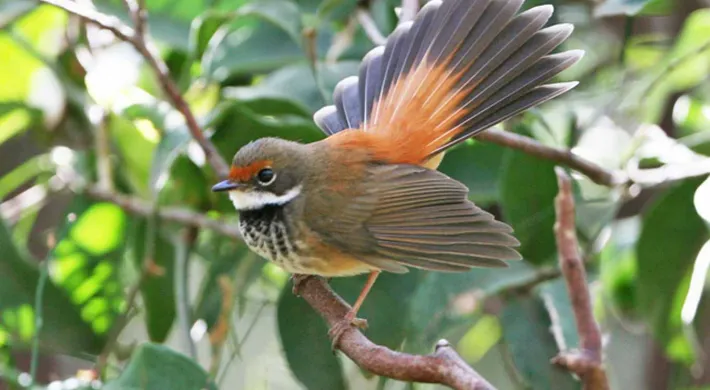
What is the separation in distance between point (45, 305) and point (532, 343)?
50.5 inches

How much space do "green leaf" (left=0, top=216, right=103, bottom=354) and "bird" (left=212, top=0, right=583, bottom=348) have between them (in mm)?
634

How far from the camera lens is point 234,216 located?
10.3ft

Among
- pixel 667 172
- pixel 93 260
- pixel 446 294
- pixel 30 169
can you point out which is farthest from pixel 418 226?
pixel 30 169

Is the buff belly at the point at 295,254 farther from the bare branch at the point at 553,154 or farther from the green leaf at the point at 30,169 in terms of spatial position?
the green leaf at the point at 30,169

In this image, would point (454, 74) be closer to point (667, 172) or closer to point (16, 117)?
point (667, 172)

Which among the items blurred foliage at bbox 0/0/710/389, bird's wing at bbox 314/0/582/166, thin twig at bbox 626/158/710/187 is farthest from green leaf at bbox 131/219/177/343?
thin twig at bbox 626/158/710/187

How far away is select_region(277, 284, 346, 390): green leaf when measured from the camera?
8.63 ft

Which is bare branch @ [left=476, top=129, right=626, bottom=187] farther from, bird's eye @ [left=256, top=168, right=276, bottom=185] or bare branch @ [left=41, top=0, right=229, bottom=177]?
bare branch @ [left=41, top=0, right=229, bottom=177]

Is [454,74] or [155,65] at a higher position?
[155,65]

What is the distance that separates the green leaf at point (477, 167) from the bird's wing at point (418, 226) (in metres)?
0.34

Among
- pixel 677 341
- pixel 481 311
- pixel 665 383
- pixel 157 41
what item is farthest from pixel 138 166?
pixel 665 383

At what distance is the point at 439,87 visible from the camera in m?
2.61

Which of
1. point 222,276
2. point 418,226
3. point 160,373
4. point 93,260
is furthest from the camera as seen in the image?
point 93,260

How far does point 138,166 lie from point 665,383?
6.01ft
